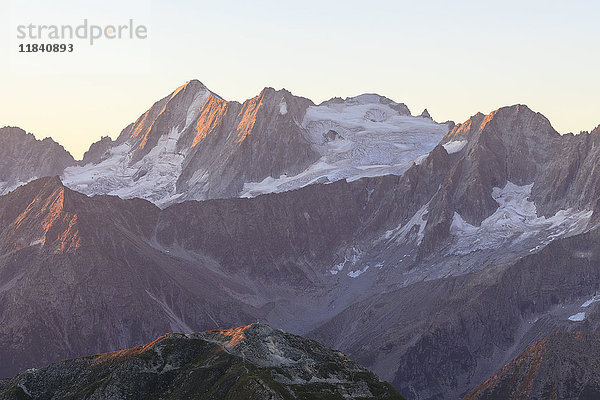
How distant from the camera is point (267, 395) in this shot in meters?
198
